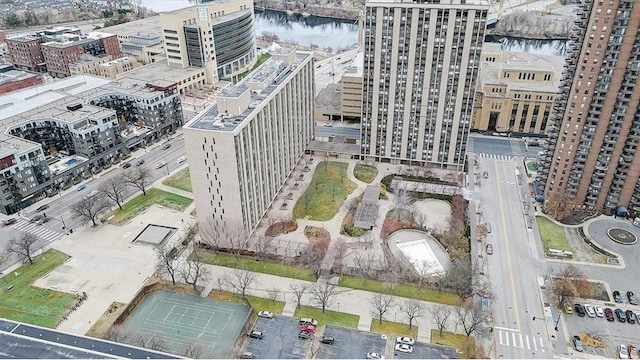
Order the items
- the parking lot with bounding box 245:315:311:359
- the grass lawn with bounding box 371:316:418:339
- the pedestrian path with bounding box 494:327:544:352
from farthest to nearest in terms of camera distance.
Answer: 1. the grass lawn with bounding box 371:316:418:339
2. the pedestrian path with bounding box 494:327:544:352
3. the parking lot with bounding box 245:315:311:359

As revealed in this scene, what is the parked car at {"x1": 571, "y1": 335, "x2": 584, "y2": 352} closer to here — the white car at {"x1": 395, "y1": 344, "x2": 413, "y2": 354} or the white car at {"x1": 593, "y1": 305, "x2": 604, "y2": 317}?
the white car at {"x1": 593, "y1": 305, "x2": 604, "y2": 317}

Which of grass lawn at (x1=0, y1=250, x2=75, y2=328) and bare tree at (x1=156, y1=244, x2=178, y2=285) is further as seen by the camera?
bare tree at (x1=156, y1=244, x2=178, y2=285)

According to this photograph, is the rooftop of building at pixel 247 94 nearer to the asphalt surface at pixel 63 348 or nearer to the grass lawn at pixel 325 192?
the grass lawn at pixel 325 192

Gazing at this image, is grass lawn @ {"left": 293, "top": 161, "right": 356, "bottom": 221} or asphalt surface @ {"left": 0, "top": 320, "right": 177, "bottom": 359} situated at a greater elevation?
asphalt surface @ {"left": 0, "top": 320, "right": 177, "bottom": 359}

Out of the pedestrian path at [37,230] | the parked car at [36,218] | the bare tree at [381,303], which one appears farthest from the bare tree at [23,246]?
the bare tree at [381,303]

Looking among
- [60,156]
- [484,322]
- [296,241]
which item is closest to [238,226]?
[296,241]

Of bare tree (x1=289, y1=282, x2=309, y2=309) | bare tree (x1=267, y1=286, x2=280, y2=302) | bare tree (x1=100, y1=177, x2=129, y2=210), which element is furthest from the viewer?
bare tree (x1=100, y1=177, x2=129, y2=210)

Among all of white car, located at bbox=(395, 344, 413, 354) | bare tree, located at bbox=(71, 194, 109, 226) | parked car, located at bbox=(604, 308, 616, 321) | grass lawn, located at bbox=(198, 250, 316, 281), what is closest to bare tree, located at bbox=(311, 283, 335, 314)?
grass lawn, located at bbox=(198, 250, 316, 281)
